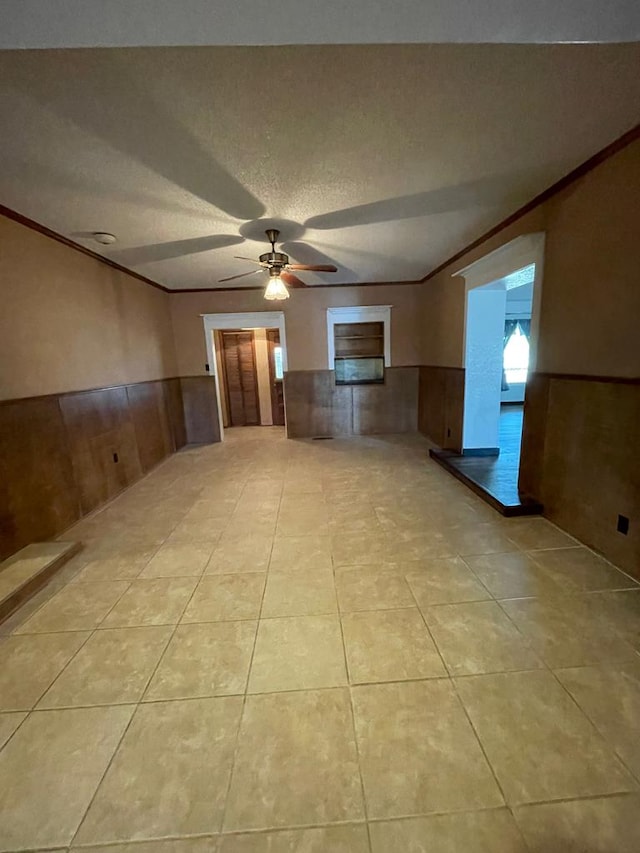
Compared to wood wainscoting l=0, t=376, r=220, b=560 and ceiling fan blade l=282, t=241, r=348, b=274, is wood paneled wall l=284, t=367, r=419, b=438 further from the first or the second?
wood wainscoting l=0, t=376, r=220, b=560

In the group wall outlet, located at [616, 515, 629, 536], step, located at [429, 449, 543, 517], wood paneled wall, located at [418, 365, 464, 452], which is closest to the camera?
wall outlet, located at [616, 515, 629, 536]

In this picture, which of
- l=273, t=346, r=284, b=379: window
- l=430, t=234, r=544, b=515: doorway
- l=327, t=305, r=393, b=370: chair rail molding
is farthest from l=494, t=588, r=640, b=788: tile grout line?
l=273, t=346, r=284, b=379: window

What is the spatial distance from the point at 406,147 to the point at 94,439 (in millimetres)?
3414

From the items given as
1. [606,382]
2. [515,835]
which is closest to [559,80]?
[606,382]

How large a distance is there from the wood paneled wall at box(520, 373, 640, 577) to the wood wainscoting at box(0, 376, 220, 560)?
12.8 ft

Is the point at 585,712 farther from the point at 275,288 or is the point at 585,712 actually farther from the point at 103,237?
the point at 103,237

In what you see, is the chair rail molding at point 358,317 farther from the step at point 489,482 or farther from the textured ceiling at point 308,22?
the textured ceiling at point 308,22

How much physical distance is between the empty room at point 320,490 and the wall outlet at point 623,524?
0.02 metres

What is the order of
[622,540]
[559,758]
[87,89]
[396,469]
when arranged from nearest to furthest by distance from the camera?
[559,758], [87,89], [622,540], [396,469]

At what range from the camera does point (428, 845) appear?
0.91 meters

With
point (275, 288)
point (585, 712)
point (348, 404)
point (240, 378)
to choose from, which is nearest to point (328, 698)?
point (585, 712)

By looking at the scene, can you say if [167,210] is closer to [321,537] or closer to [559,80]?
[559,80]

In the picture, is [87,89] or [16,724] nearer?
[16,724]

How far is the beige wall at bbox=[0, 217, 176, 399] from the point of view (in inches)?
93.7
